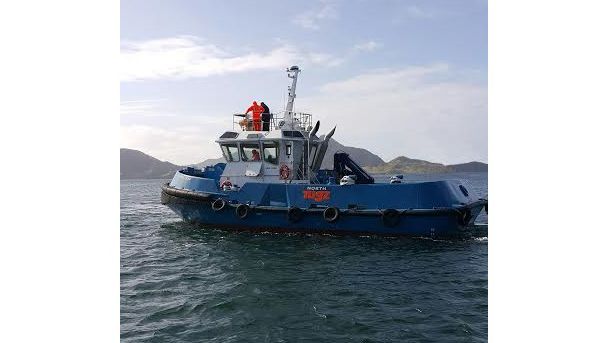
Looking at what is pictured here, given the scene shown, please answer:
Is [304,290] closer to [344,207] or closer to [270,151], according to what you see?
[344,207]

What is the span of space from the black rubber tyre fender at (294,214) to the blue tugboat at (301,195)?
1.4 inches

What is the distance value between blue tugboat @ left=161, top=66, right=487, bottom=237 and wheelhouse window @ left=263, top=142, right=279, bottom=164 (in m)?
0.04

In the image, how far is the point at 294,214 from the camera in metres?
13.7

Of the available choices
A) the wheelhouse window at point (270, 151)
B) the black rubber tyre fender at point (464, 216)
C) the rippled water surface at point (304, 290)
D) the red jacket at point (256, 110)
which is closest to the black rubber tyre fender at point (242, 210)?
the rippled water surface at point (304, 290)

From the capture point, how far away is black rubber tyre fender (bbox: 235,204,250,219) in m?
14.1

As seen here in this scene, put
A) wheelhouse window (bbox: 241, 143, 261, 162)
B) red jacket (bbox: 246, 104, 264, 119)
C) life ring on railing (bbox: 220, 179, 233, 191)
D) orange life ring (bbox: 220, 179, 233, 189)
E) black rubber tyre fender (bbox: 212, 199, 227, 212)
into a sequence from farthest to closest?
red jacket (bbox: 246, 104, 264, 119) < wheelhouse window (bbox: 241, 143, 261, 162) < orange life ring (bbox: 220, 179, 233, 189) < life ring on railing (bbox: 220, 179, 233, 191) < black rubber tyre fender (bbox: 212, 199, 227, 212)

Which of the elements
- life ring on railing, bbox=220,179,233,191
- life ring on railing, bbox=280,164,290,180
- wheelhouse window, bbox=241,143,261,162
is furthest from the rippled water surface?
wheelhouse window, bbox=241,143,261,162

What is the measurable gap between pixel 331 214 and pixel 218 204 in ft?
13.9

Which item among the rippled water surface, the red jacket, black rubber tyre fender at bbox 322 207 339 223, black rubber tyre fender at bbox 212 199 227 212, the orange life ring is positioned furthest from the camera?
the red jacket

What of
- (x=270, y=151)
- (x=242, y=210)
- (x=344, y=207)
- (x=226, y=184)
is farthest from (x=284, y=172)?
(x=344, y=207)

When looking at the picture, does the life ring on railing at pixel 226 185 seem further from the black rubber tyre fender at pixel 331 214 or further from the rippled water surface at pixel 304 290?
the black rubber tyre fender at pixel 331 214

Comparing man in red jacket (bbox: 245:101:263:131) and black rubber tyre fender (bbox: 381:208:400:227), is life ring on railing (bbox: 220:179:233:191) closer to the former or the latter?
man in red jacket (bbox: 245:101:263:131)
